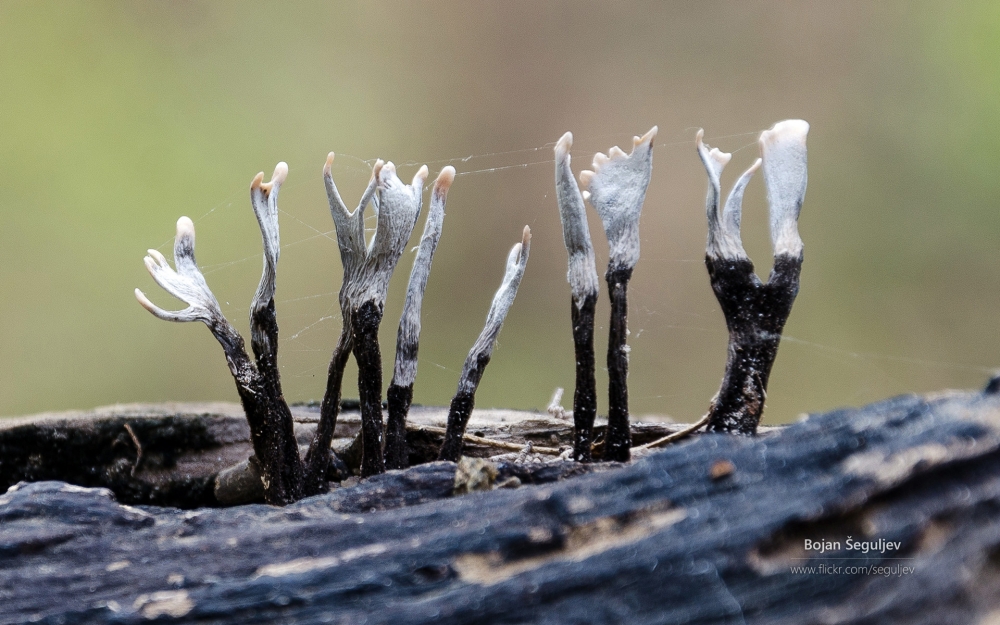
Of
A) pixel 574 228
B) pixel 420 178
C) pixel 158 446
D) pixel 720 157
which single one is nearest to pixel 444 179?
pixel 420 178

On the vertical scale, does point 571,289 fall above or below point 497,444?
above

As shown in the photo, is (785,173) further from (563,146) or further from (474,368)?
(474,368)

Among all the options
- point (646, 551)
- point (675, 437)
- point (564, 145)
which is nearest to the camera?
point (646, 551)

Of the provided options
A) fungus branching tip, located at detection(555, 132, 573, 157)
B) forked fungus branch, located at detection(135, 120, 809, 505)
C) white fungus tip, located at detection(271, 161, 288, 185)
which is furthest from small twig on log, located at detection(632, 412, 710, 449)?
white fungus tip, located at detection(271, 161, 288, 185)

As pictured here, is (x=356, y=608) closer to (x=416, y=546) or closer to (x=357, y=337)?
(x=416, y=546)

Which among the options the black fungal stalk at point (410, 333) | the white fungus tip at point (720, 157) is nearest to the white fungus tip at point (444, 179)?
the black fungal stalk at point (410, 333)

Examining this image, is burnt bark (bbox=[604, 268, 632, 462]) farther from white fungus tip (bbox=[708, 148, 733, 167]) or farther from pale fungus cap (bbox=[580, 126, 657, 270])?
white fungus tip (bbox=[708, 148, 733, 167])
